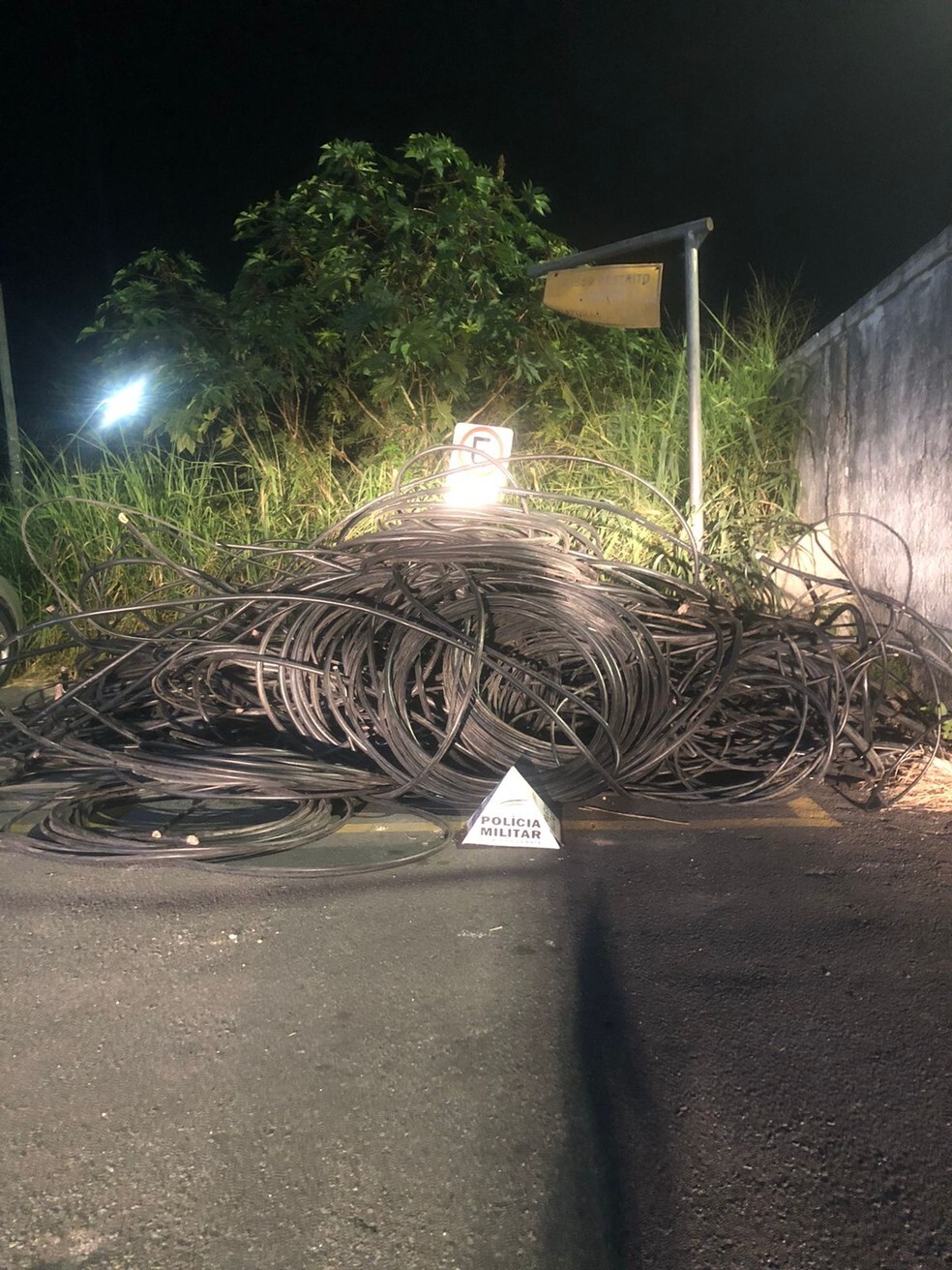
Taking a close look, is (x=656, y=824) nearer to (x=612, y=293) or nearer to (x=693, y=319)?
(x=693, y=319)

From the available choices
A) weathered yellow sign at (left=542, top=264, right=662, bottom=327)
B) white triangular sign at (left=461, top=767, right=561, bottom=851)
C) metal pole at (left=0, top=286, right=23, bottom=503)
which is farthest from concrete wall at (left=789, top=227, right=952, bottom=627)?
metal pole at (left=0, top=286, right=23, bottom=503)

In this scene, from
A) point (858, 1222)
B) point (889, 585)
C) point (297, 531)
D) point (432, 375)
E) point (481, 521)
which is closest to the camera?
point (858, 1222)

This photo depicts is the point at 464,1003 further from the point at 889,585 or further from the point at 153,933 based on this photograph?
the point at 889,585

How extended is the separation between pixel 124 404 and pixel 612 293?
15.9 ft

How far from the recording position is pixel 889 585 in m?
5.83

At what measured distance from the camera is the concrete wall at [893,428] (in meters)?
5.08

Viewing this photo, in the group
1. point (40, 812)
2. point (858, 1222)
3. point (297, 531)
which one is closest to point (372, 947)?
point (858, 1222)

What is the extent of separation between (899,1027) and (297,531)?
6.04 metres

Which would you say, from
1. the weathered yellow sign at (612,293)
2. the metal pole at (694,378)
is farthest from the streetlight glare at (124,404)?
the metal pole at (694,378)

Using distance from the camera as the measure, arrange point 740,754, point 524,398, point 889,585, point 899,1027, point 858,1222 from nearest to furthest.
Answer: point 858,1222, point 899,1027, point 740,754, point 889,585, point 524,398

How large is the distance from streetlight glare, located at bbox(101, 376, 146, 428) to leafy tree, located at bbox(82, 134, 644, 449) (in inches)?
10.9

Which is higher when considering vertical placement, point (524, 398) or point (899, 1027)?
point (524, 398)

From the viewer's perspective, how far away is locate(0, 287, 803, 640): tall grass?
7.16 meters

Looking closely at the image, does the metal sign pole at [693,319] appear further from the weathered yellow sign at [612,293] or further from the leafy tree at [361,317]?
the leafy tree at [361,317]
